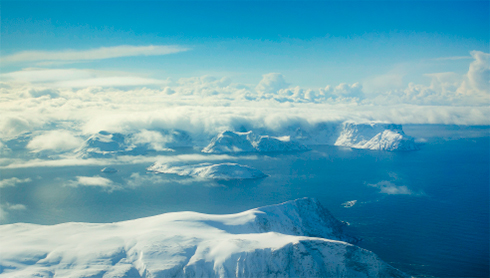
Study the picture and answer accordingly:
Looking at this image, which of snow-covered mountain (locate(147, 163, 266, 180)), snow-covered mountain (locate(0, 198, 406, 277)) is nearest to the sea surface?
snow-covered mountain (locate(147, 163, 266, 180))

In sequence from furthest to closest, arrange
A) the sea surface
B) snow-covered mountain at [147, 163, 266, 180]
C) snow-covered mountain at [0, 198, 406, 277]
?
snow-covered mountain at [147, 163, 266, 180]
the sea surface
snow-covered mountain at [0, 198, 406, 277]

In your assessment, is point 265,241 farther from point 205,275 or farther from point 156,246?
point 156,246

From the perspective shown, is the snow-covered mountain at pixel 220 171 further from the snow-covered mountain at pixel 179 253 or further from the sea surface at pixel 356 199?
the snow-covered mountain at pixel 179 253

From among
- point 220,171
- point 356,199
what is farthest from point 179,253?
point 220,171

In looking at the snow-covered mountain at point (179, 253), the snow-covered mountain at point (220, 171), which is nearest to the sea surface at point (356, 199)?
the snow-covered mountain at point (220, 171)

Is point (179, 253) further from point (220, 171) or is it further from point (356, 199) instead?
point (220, 171)

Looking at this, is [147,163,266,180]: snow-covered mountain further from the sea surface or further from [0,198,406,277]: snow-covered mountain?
[0,198,406,277]: snow-covered mountain

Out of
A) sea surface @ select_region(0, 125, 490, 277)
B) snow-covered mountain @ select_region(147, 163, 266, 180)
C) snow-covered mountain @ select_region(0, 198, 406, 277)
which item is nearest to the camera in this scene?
snow-covered mountain @ select_region(0, 198, 406, 277)
